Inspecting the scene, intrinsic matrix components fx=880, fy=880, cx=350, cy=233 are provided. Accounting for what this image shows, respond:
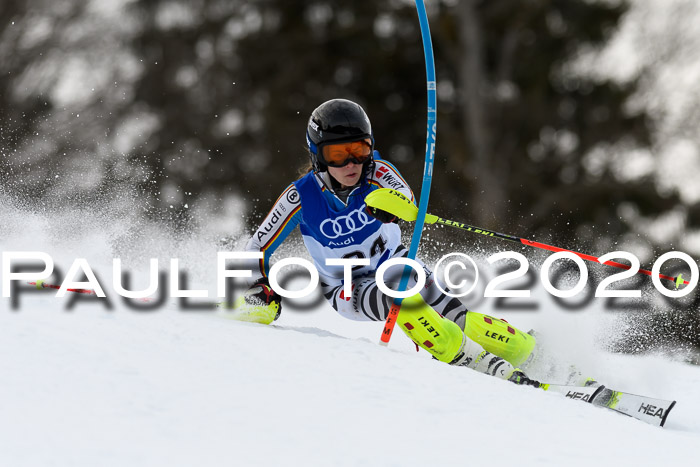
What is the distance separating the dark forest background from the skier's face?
12.6 meters

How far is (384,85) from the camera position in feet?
66.0

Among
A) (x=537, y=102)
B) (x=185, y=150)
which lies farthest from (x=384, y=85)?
(x=185, y=150)

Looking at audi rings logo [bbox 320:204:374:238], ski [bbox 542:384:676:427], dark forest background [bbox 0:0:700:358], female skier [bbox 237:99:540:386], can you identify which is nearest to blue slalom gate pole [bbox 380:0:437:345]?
female skier [bbox 237:99:540:386]

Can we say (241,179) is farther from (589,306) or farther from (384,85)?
(589,306)

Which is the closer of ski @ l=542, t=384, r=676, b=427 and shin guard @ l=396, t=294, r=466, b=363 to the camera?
ski @ l=542, t=384, r=676, b=427

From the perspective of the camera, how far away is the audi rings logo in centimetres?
486

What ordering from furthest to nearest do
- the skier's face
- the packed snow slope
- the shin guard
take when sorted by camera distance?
the skier's face, the shin guard, the packed snow slope

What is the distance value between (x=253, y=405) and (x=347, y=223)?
6.01 feet

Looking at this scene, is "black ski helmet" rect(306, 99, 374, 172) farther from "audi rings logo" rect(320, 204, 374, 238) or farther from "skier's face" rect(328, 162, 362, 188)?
"audi rings logo" rect(320, 204, 374, 238)

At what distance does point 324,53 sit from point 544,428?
17.4 m

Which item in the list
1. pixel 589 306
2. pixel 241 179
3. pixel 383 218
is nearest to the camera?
pixel 383 218

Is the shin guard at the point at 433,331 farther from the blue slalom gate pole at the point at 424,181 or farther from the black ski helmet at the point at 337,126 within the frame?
the black ski helmet at the point at 337,126

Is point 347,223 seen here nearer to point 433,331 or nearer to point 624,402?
point 433,331

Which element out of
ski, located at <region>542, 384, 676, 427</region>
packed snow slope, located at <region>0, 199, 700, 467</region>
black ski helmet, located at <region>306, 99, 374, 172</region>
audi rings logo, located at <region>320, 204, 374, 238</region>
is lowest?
ski, located at <region>542, 384, 676, 427</region>
